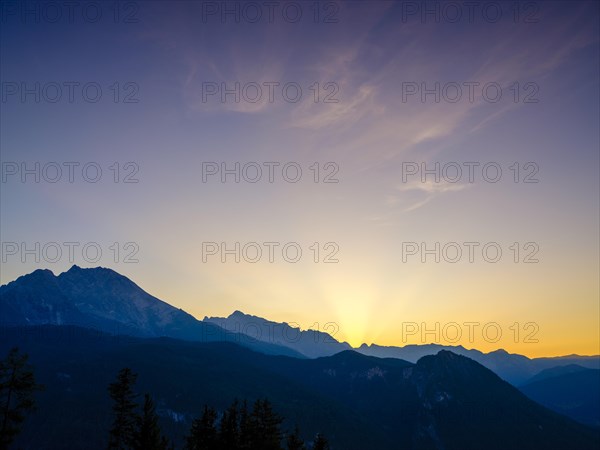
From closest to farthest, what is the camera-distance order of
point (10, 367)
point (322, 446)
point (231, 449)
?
point (10, 367) → point (231, 449) → point (322, 446)

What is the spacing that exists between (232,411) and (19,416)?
94.4ft

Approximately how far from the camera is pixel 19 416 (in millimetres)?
47688

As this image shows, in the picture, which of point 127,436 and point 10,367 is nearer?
point 10,367

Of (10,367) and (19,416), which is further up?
(10,367)

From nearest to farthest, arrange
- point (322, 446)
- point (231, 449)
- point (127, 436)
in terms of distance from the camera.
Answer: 1. point (127, 436)
2. point (231, 449)
3. point (322, 446)

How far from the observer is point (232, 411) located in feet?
225

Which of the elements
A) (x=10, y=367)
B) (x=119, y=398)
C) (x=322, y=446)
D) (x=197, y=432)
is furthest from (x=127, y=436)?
(x=322, y=446)

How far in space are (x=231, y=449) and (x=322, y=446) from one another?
13236 millimetres

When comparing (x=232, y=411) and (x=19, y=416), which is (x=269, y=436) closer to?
(x=232, y=411)

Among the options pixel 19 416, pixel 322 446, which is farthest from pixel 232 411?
pixel 19 416

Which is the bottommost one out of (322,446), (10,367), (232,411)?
(322,446)

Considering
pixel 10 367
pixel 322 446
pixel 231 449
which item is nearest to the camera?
pixel 10 367

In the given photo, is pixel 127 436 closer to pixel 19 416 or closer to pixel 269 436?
pixel 19 416

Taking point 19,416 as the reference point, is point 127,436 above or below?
below
